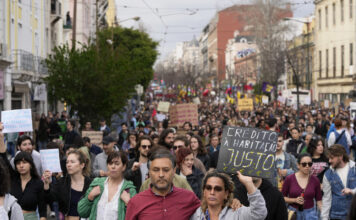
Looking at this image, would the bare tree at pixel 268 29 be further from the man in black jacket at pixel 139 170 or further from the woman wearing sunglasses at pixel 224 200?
the woman wearing sunglasses at pixel 224 200

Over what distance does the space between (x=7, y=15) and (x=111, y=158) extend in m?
23.4

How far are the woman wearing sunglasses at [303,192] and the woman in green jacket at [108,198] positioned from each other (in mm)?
2461

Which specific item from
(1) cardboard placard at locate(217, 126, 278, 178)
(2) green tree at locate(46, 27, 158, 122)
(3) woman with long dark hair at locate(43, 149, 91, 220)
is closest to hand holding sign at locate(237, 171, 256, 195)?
(1) cardboard placard at locate(217, 126, 278, 178)

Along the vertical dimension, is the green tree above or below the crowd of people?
above

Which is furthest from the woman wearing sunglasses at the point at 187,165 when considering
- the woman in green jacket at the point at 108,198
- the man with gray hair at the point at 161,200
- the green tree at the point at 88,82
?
the green tree at the point at 88,82

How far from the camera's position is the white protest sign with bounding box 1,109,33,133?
10.4 m

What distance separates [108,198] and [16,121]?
13.6ft

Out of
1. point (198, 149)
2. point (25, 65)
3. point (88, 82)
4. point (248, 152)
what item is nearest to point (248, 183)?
point (248, 152)

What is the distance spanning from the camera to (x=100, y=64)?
93.1ft

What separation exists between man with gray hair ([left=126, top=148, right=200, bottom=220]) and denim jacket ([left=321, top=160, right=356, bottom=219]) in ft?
11.3

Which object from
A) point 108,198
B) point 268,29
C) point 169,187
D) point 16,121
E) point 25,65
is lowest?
point 108,198

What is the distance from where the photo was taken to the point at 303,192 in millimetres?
8586

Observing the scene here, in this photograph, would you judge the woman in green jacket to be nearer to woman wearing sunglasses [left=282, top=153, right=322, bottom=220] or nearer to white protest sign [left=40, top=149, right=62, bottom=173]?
woman wearing sunglasses [left=282, top=153, right=322, bottom=220]

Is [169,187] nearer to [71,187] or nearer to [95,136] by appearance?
[71,187]
